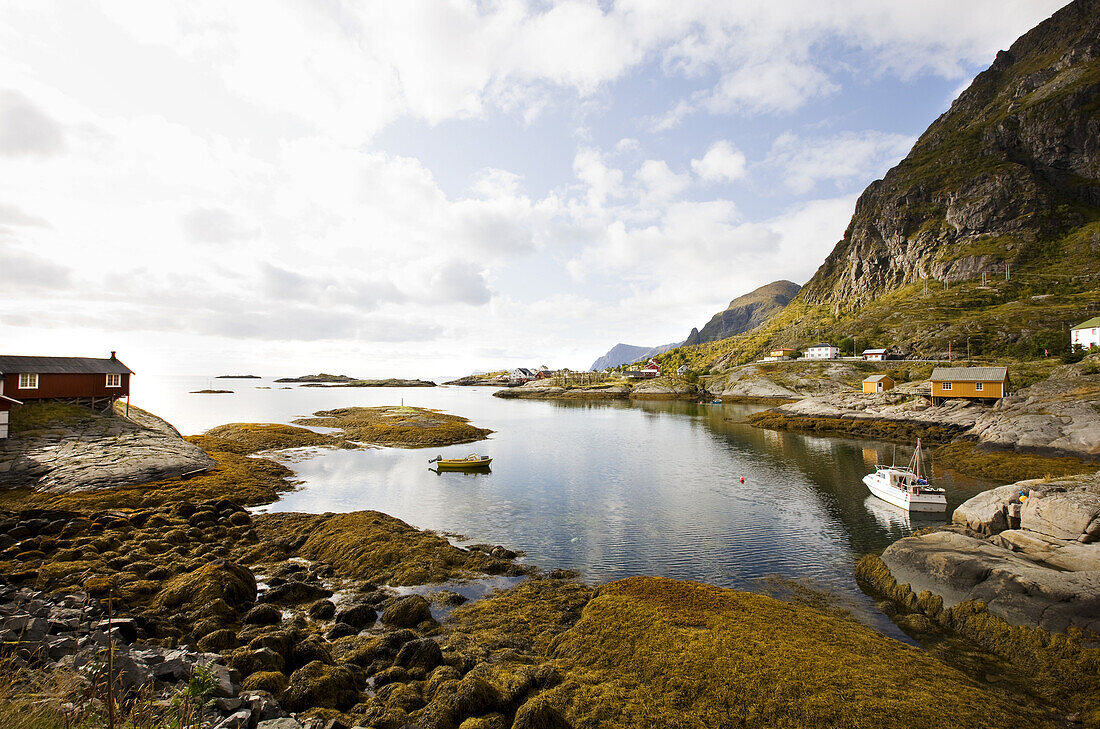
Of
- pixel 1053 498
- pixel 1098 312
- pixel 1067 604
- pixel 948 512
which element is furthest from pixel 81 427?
pixel 1098 312

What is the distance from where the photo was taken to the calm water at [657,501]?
1025 inches

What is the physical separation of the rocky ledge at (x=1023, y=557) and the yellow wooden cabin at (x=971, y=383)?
53.7m

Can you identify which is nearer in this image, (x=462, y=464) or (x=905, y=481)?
(x=905, y=481)

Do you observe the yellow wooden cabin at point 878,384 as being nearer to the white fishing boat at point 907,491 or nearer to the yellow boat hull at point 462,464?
the white fishing boat at point 907,491

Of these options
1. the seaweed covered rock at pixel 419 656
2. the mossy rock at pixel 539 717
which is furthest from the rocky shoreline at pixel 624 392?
the mossy rock at pixel 539 717

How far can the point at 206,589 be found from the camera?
1842 cm

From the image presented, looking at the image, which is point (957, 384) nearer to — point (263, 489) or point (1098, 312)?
point (1098, 312)

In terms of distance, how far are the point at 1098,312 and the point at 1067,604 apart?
15599cm

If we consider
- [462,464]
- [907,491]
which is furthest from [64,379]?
[907,491]

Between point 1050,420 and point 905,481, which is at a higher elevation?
point 1050,420

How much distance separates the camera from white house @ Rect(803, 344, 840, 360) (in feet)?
500

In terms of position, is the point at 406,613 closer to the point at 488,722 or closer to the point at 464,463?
the point at 488,722

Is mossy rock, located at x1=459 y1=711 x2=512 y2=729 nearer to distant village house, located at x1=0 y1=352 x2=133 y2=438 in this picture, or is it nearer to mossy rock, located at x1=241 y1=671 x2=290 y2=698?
mossy rock, located at x1=241 y1=671 x2=290 y2=698

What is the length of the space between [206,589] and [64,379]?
42.6m
